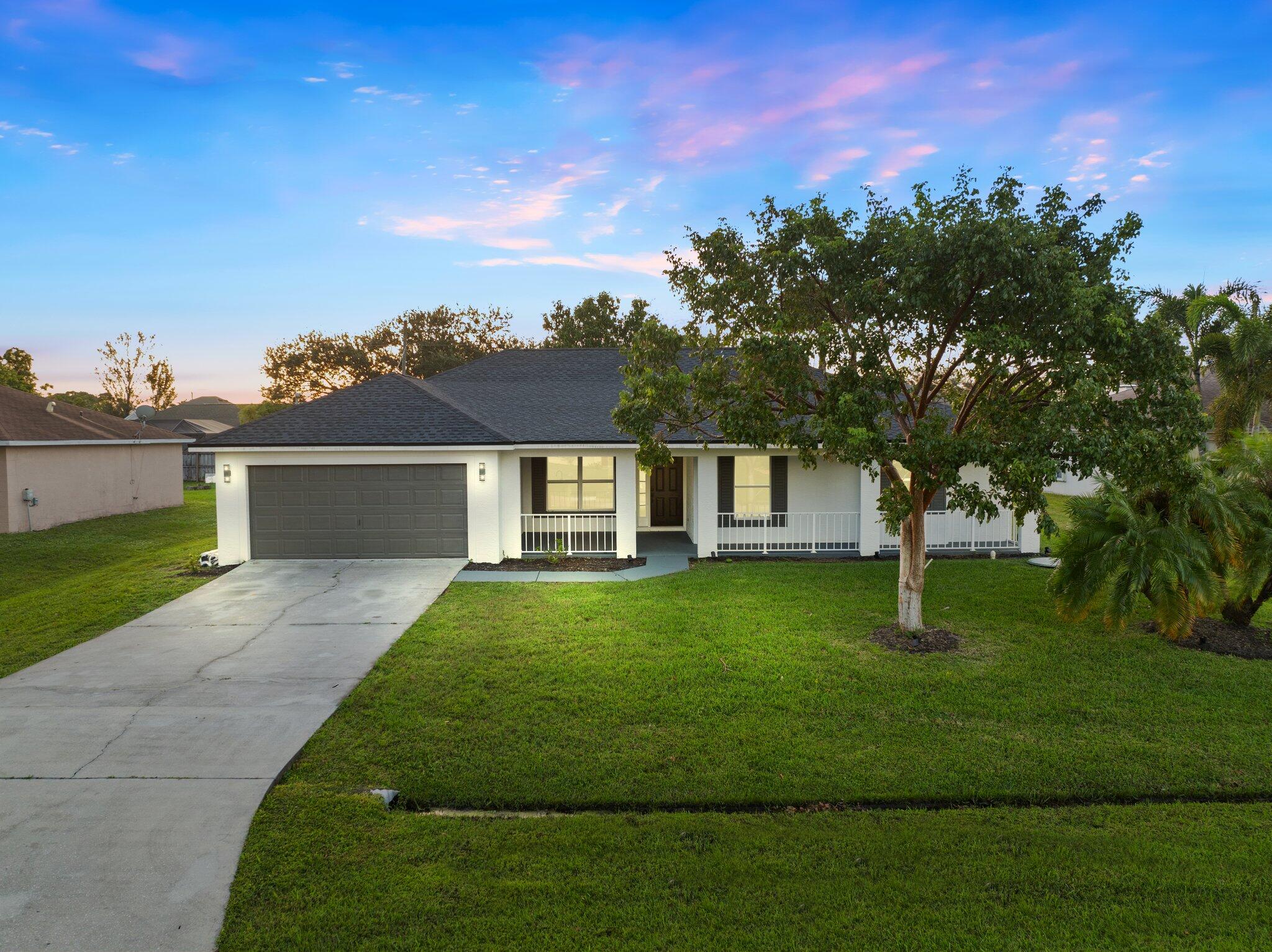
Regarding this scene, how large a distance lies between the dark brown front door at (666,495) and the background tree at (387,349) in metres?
25.1

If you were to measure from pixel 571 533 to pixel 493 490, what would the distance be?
2.10 m

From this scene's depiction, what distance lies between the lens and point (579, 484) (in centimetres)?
1578

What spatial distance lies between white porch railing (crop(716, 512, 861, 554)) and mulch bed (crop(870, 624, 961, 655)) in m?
5.85

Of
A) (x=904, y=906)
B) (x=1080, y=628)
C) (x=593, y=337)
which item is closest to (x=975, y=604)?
(x=1080, y=628)

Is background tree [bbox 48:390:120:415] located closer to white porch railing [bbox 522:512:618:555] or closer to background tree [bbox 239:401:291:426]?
background tree [bbox 239:401:291:426]

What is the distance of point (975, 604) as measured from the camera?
1041cm

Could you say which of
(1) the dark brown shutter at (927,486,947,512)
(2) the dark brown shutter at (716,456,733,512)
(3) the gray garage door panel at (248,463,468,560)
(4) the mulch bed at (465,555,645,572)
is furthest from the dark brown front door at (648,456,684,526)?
(1) the dark brown shutter at (927,486,947,512)

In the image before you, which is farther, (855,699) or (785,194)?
(785,194)

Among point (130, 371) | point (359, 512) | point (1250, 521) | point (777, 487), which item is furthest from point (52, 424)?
point (130, 371)

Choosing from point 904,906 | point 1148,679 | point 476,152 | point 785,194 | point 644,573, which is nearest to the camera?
point 904,906

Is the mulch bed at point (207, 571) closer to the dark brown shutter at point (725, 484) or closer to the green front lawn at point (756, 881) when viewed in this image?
the green front lawn at point (756, 881)

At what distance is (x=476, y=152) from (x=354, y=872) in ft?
49.6

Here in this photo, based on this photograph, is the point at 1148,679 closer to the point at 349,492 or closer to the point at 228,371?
the point at 349,492

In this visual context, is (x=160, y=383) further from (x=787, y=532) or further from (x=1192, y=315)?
(x=1192, y=315)
